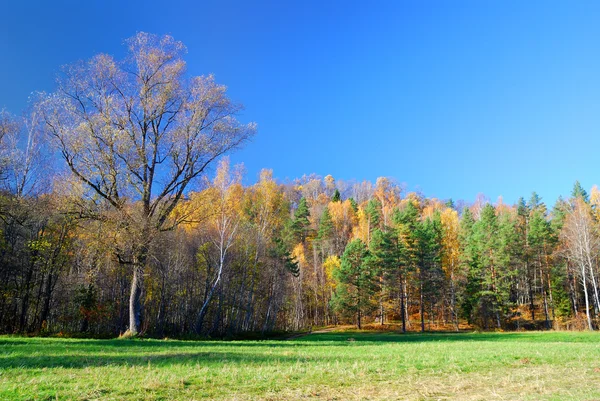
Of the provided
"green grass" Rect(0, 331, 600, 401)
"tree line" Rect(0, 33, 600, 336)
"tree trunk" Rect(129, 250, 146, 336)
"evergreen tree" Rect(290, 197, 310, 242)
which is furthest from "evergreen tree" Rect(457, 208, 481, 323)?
"green grass" Rect(0, 331, 600, 401)

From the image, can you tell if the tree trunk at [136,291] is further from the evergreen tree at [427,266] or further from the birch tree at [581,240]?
the birch tree at [581,240]

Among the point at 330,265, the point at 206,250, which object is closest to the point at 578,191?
the point at 330,265

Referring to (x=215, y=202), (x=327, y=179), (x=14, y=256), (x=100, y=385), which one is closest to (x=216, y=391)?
(x=100, y=385)

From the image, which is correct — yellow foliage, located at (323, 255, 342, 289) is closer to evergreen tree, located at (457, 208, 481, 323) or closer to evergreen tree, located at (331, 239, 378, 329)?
evergreen tree, located at (331, 239, 378, 329)

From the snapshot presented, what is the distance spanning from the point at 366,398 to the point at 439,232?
57495 mm

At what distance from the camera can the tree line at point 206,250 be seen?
70.7 feet

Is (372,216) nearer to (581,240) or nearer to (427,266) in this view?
(427,266)

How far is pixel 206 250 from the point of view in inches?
1473

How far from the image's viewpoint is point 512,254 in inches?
2140

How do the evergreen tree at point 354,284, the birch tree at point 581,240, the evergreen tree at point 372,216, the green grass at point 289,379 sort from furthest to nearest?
the evergreen tree at point 372,216, the evergreen tree at point 354,284, the birch tree at point 581,240, the green grass at point 289,379

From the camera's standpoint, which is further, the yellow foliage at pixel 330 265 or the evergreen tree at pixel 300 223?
the evergreen tree at pixel 300 223

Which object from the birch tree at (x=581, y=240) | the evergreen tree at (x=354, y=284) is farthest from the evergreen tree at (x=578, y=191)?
the evergreen tree at (x=354, y=284)

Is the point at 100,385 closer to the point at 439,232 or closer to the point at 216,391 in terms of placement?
the point at 216,391

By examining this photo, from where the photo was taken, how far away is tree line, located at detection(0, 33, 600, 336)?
21.5 metres
